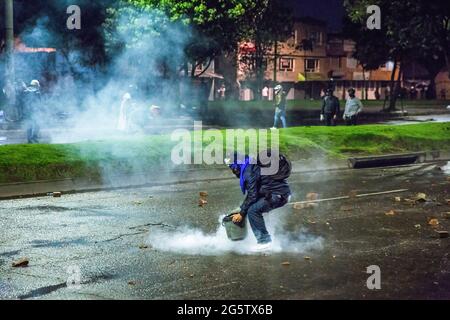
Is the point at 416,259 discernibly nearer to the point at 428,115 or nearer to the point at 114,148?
the point at 114,148

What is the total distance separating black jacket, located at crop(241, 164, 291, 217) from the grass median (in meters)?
6.93

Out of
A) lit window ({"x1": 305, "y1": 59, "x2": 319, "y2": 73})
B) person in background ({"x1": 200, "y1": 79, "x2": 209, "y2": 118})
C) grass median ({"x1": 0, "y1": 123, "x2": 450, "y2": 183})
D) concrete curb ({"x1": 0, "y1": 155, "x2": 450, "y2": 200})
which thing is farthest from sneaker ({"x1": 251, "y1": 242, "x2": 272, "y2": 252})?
lit window ({"x1": 305, "y1": 59, "x2": 319, "y2": 73})

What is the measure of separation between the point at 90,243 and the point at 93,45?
24031 mm

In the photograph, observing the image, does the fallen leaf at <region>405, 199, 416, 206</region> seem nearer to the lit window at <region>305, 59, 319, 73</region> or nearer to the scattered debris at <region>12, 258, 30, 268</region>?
the scattered debris at <region>12, 258, 30, 268</region>

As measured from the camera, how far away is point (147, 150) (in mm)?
15711

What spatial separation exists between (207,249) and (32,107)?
12.6 m

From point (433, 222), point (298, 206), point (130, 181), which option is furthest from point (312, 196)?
point (130, 181)

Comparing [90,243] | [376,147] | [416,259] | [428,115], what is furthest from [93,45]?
[416,259]

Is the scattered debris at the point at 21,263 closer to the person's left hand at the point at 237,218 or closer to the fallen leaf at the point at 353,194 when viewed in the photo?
the person's left hand at the point at 237,218

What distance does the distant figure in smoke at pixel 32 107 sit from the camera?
1925 centimetres

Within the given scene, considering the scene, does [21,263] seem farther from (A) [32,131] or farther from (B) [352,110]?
(B) [352,110]

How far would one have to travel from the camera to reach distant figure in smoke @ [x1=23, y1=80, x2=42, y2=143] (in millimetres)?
19250

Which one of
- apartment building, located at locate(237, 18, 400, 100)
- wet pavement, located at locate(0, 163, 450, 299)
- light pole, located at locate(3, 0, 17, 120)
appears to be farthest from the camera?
apartment building, located at locate(237, 18, 400, 100)
